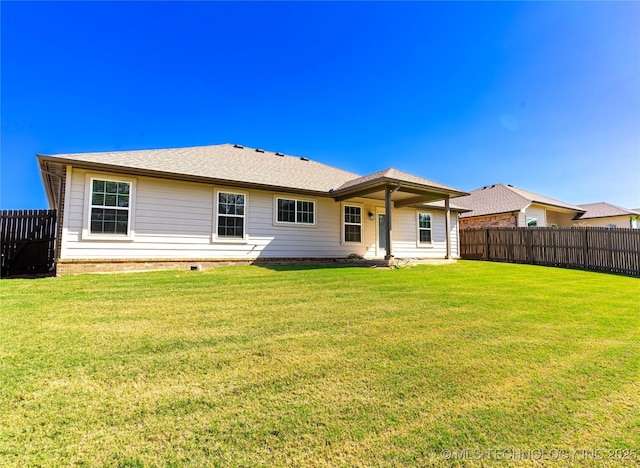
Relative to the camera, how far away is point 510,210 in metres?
18.2

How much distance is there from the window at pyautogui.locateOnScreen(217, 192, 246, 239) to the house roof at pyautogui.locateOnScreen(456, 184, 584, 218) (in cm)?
1639

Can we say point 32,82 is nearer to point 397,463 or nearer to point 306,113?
point 306,113

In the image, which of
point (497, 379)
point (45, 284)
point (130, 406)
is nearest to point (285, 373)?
point (130, 406)

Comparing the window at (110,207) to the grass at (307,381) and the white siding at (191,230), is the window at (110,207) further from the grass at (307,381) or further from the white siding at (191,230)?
the grass at (307,381)

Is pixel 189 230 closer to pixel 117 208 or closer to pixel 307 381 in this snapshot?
pixel 117 208

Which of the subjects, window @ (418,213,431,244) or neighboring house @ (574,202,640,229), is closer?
window @ (418,213,431,244)

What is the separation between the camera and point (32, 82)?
1329 centimetres

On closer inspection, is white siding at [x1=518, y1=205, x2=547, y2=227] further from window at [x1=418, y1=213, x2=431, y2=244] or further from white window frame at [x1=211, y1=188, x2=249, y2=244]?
white window frame at [x1=211, y1=188, x2=249, y2=244]

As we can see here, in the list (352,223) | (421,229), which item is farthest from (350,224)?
(421,229)

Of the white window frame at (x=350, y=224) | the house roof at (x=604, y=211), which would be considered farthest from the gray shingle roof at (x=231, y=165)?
the house roof at (x=604, y=211)

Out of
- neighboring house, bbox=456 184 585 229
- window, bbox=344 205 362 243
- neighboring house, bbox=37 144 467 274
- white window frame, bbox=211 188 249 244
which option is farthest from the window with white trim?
white window frame, bbox=211 188 249 244

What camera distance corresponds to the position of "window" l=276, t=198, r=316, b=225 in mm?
11125

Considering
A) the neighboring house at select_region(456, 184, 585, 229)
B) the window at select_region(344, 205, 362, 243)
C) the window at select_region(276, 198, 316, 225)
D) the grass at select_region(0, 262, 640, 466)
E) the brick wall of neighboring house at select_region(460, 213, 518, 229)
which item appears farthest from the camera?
the neighboring house at select_region(456, 184, 585, 229)

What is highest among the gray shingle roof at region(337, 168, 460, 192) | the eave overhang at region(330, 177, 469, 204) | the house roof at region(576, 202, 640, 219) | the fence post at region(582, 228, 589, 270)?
the house roof at region(576, 202, 640, 219)
